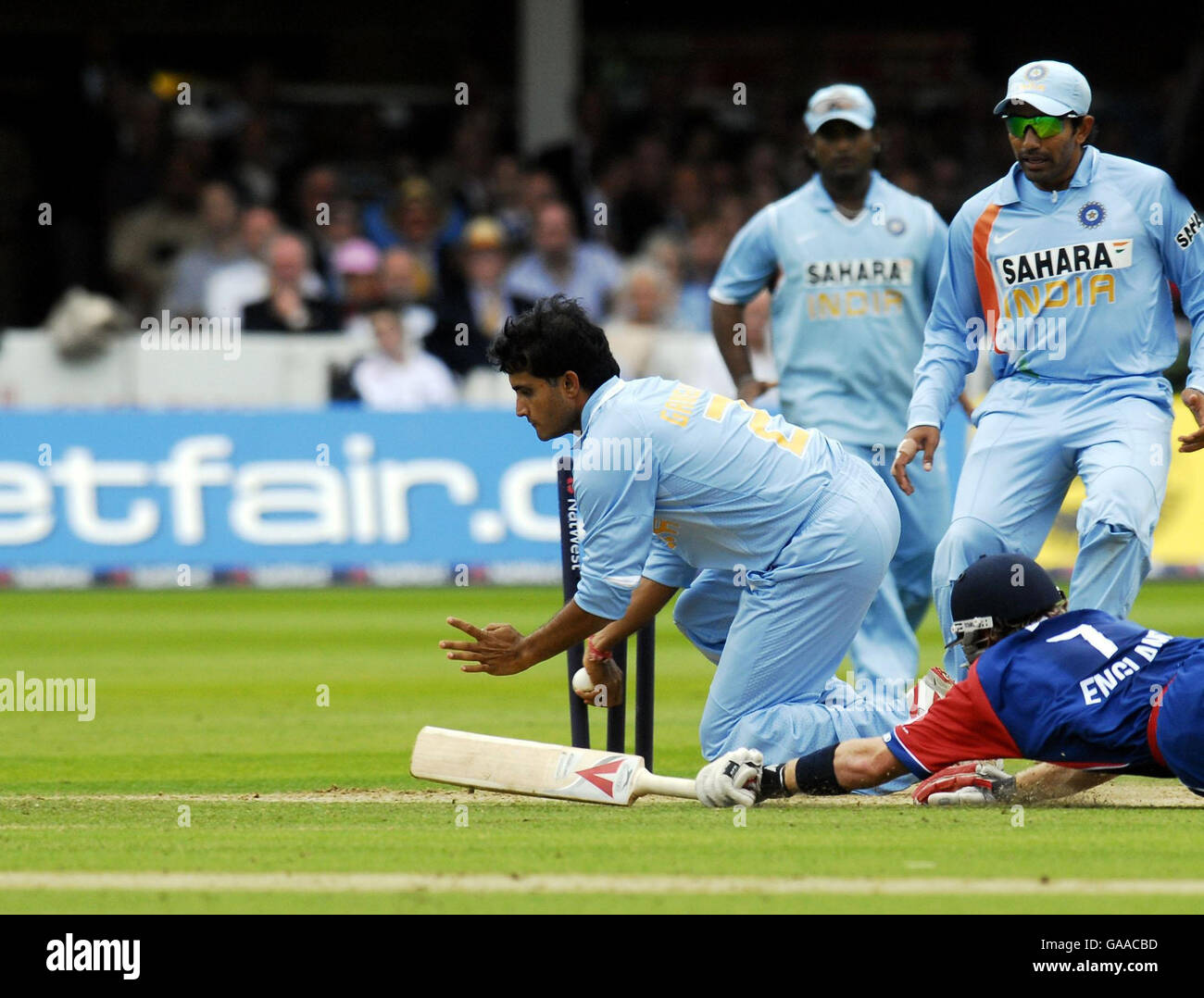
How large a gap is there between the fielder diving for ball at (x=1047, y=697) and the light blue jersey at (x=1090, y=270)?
1449 millimetres

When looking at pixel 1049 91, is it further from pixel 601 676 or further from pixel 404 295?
pixel 404 295

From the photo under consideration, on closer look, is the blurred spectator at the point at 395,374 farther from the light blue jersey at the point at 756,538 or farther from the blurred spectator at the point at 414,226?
the light blue jersey at the point at 756,538

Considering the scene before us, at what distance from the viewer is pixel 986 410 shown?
27.7ft

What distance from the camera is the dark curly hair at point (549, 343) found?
7309 millimetres

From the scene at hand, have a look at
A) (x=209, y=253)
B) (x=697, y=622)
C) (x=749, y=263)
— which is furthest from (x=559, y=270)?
(x=697, y=622)

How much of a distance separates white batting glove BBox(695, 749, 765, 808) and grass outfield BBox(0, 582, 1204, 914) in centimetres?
11

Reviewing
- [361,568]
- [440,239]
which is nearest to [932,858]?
[361,568]

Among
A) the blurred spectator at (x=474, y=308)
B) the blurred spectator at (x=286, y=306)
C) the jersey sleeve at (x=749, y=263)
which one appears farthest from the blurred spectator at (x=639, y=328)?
the jersey sleeve at (x=749, y=263)

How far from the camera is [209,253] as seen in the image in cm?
1880

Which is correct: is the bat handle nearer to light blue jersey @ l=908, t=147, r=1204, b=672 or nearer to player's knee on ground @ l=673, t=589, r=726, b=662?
player's knee on ground @ l=673, t=589, r=726, b=662

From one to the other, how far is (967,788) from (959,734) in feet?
2.22

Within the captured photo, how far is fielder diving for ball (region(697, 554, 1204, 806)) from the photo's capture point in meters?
6.66

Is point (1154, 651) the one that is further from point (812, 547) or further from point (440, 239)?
point (440, 239)

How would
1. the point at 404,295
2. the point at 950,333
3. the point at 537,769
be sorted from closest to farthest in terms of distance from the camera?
the point at 537,769
the point at 950,333
the point at 404,295
